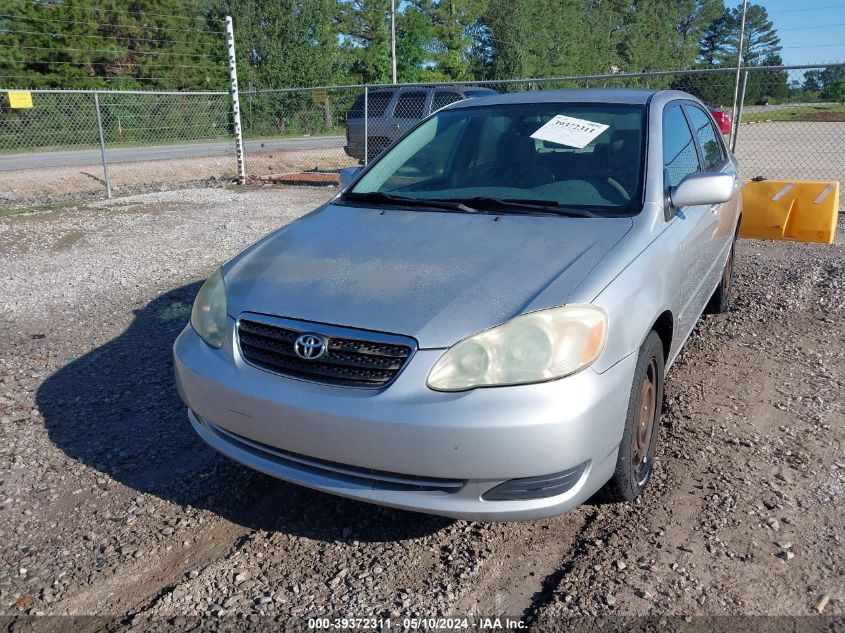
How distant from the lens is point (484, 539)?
274 cm

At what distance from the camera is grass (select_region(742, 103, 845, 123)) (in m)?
14.0

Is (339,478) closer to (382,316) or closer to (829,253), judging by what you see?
(382,316)

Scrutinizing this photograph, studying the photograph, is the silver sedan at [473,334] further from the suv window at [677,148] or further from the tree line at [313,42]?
the tree line at [313,42]

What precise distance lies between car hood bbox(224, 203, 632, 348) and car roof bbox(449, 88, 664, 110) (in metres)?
1.09

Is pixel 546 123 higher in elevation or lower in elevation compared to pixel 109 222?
higher

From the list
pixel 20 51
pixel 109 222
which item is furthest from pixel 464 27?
pixel 109 222

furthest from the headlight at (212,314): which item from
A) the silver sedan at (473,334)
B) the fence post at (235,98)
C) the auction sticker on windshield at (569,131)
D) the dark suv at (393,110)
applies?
the fence post at (235,98)

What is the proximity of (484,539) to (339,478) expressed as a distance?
67cm

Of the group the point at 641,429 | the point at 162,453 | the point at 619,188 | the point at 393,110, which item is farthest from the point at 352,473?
the point at 393,110

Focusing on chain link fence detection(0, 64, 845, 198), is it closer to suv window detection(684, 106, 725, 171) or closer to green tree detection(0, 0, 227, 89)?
green tree detection(0, 0, 227, 89)

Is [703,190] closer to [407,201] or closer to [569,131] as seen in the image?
[569,131]

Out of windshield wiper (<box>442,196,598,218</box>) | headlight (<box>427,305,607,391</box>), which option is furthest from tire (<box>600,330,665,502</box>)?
windshield wiper (<box>442,196,598,218</box>)

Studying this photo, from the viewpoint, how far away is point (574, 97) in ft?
12.9

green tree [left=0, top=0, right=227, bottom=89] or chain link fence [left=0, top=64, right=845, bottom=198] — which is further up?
green tree [left=0, top=0, right=227, bottom=89]
